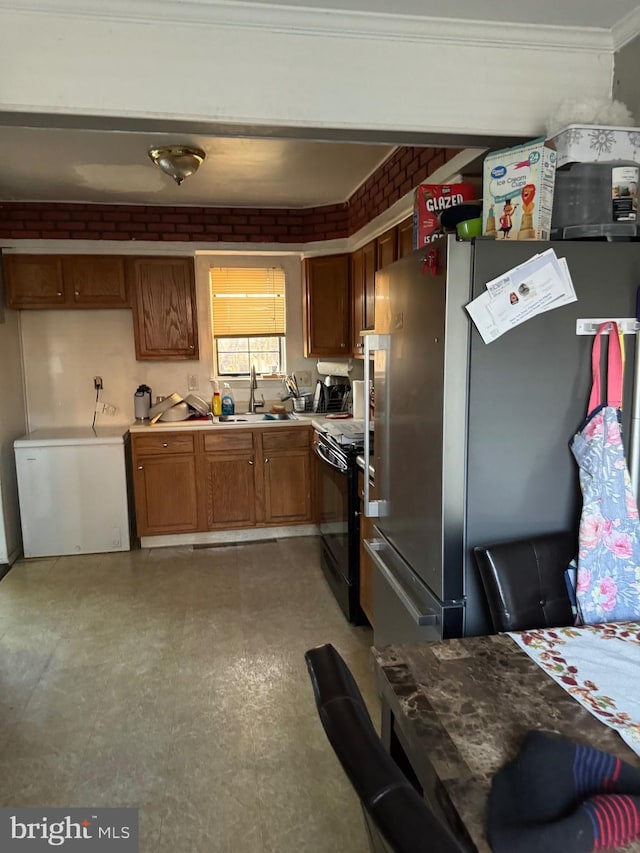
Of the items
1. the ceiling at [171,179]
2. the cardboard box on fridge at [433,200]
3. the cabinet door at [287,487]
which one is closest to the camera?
the cardboard box on fridge at [433,200]

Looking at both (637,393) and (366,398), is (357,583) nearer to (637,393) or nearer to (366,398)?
(366,398)

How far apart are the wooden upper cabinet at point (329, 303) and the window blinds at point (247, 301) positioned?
0.40 m

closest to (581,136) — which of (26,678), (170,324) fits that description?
(26,678)

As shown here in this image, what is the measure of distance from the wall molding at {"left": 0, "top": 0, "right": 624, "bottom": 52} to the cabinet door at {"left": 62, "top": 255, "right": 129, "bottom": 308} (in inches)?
111

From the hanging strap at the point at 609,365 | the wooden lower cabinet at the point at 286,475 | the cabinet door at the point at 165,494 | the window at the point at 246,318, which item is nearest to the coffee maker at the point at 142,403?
the cabinet door at the point at 165,494

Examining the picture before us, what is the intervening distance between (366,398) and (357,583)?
120 centimetres

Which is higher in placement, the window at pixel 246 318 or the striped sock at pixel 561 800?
the window at pixel 246 318

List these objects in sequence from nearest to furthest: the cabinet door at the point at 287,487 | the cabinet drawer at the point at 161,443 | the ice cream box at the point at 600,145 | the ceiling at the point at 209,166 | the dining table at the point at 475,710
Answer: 1. the dining table at the point at 475,710
2. the ice cream box at the point at 600,145
3. the ceiling at the point at 209,166
4. the cabinet drawer at the point at 161,443
5. the cabinet door at the point at 287,487

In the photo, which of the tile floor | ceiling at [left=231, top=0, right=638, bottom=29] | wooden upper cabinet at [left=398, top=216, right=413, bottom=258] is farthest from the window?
ceiling at [left=231, top=0, right=638, bottom=29]

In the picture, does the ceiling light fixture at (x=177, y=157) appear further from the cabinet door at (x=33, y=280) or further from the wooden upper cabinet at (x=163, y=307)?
the cabinet door at (x=33, y=280)

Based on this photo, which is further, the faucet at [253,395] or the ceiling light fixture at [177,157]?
the faucet at [253,395]

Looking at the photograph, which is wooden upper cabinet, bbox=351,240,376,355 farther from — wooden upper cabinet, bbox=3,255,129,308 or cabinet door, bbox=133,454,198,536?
wooden upper cabinet, bbox=3,255,129,308

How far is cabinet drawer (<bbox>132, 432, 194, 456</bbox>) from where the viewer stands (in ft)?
13.5

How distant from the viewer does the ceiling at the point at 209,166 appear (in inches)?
71.7
